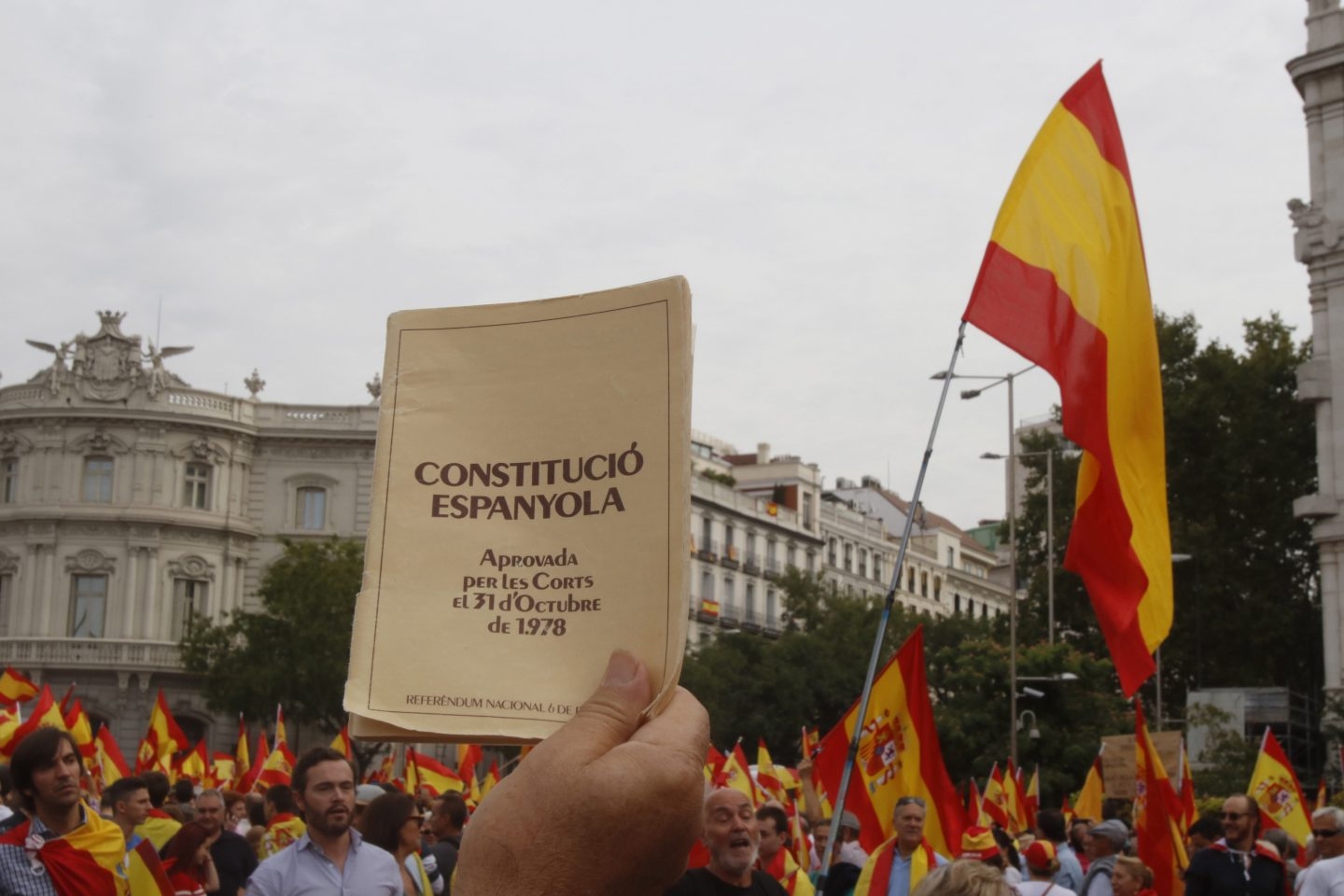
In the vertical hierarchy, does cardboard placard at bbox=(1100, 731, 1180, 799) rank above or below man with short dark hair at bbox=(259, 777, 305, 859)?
above

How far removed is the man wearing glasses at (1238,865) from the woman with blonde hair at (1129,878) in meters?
0.31

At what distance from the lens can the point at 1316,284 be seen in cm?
3164

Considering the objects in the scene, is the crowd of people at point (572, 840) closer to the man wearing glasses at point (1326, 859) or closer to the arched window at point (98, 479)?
the man wearing glasses at point (1326, 859)

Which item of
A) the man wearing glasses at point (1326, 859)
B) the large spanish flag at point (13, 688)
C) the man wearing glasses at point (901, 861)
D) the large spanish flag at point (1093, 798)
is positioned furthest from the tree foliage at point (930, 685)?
the man wearing glasses at point (901, 861)

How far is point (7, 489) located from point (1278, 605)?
1558 inches

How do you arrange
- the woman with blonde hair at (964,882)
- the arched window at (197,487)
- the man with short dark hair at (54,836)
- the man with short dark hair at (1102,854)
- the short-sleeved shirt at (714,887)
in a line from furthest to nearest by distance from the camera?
the arched window at (197,487) < the man with short dark hair at (1102,854) < the short-sleeved shirt at (714,887) < the man with short dark hair at (54,836) < the woman with blonde hair at (964,882)

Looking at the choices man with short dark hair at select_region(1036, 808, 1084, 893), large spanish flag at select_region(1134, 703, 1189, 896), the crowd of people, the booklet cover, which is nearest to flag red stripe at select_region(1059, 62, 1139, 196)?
the crowd of people

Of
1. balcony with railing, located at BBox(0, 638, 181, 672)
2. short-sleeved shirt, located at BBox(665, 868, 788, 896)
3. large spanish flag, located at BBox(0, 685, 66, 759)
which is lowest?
short-sleeved shirt, located at BBox(665, 868, 788, 896)

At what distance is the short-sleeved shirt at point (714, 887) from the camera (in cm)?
556

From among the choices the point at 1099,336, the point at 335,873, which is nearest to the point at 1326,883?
the point at 1099,336

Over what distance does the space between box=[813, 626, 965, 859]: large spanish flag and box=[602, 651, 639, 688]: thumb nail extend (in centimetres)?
811

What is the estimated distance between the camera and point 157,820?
818cm

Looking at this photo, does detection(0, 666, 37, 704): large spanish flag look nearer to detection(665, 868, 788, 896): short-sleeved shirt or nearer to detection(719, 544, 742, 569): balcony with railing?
detection(665, 868, 788, 896): short-sleeved shirt

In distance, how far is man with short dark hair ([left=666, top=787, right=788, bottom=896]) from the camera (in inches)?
222
